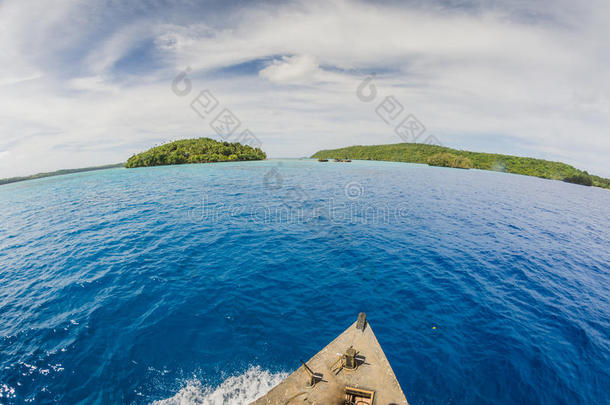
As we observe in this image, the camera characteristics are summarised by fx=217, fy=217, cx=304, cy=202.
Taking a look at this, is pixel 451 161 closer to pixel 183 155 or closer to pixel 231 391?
pixel 183 155

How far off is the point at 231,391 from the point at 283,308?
5.54 m

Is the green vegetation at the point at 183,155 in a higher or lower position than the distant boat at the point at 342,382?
higher

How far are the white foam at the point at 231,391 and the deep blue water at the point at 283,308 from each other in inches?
2.1

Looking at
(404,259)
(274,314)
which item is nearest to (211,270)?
(274,314)

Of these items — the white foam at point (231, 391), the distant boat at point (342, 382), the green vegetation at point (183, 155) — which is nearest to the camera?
the distant boat at point (342, 382)

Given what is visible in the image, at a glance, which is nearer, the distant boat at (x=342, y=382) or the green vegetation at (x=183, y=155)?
the distant boat at (x=342, y=382)

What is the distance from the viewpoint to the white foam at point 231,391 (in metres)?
9.32

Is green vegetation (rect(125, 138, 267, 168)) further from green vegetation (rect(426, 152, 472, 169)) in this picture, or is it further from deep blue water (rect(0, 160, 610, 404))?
green vegetation (rect(426, 152, 472, 169))

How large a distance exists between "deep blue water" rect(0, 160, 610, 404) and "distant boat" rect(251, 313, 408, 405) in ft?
6.74

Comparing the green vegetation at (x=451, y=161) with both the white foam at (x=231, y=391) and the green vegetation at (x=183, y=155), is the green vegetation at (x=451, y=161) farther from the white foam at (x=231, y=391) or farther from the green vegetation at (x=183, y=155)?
the white foam at (x=231, y=391)

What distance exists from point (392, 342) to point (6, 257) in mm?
38564

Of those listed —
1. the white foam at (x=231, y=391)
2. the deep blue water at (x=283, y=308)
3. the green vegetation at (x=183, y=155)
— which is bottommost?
the white foam at (x=231, y=391)

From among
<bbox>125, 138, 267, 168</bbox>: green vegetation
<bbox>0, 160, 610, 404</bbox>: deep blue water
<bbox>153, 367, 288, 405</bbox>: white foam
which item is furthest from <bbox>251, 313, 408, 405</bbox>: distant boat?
<bbox>125, 138, 267, 168</bbox>: green vegetation

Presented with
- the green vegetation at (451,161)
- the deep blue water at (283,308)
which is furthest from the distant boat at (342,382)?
the green vegetation at (451,161)
